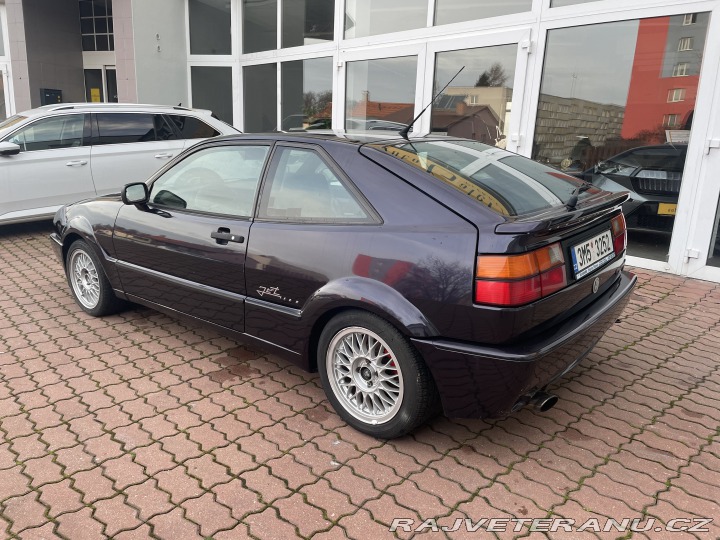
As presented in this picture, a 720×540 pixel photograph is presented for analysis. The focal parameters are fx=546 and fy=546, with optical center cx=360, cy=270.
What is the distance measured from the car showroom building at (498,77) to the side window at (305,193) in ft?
4.95

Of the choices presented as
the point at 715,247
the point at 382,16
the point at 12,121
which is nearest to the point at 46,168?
the point at 12,121

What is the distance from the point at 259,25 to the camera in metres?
11.5

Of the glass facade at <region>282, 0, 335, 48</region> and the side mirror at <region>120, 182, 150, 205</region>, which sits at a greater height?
the glass facade at <region>282, 0, 335, 48</region>

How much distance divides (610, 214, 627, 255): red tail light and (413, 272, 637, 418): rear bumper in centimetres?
75

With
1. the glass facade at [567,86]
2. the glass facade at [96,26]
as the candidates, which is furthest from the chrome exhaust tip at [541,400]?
the glass facade at [96,26]

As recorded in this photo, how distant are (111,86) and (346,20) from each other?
895 cm

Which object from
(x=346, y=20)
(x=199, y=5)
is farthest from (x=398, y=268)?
(x=199, y=5)

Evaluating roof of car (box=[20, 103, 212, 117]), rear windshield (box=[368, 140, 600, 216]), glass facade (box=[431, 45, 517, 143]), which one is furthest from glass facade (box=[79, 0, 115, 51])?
rear windshield (box=[368, 140, 600, 216])

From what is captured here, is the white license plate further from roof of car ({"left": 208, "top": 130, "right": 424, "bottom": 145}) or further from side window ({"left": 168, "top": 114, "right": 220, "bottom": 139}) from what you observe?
side window ({"left": 168, "top": 114, "right": 220, "bottom": 139})

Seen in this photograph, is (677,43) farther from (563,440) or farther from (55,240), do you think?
(55,240)

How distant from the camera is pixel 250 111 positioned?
12109 millimetres

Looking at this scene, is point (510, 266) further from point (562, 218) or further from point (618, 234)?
point (618, 234)

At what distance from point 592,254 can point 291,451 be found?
6.09ft

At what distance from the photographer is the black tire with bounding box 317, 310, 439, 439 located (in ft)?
8.55
